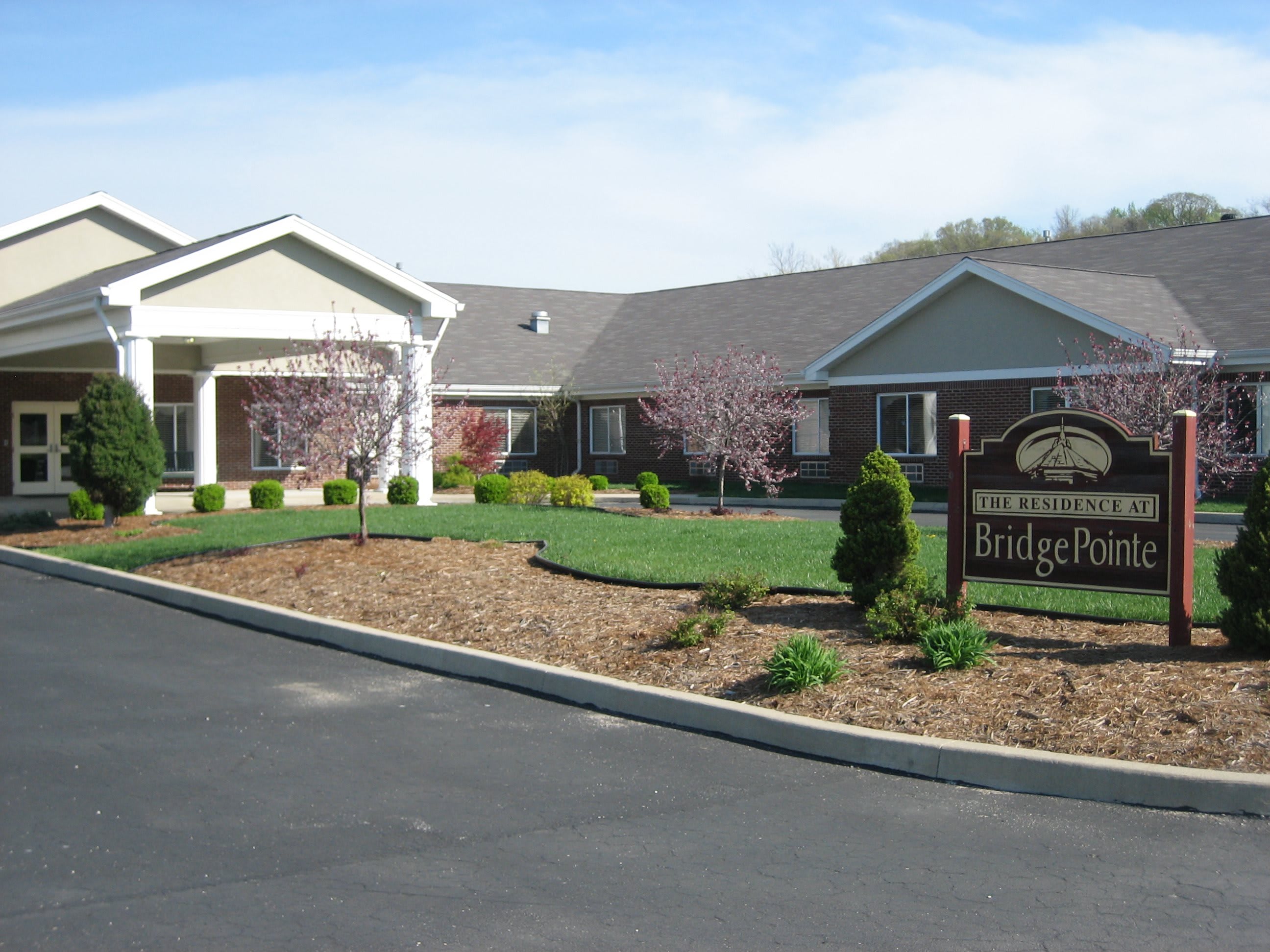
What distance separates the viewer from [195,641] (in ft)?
36.3

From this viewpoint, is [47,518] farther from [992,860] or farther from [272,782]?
[992,860]

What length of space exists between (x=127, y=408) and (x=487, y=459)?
12.9 m

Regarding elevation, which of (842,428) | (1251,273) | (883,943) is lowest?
(883,943)

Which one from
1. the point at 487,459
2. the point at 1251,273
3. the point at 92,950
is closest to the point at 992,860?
the point at 92,950

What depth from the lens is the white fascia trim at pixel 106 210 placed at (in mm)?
28672

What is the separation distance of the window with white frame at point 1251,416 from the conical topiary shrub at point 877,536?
16161 millimetres

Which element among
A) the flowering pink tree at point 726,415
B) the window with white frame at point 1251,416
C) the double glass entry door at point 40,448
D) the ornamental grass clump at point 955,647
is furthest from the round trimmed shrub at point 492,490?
the ornamental grass clump at point 955,647

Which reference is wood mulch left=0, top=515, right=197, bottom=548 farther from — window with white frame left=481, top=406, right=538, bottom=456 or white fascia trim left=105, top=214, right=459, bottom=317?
window with white frame left=481, top=406, right=538, bottom=456

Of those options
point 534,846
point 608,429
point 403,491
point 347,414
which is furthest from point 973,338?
point 534,846

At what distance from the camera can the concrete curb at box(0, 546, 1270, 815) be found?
6.17m

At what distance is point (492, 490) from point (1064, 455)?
1611 centimetres

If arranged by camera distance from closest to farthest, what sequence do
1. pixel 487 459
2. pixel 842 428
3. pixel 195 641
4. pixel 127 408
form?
pixel 195 641 < pixel 127 408 < pixel 842 428 < pixel 487 459

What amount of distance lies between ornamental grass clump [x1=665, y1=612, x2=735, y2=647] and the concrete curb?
2.39 ft

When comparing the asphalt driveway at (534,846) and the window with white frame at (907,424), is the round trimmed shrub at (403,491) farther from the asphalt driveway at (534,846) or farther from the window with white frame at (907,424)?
the asphalt driveway at (534,846)
